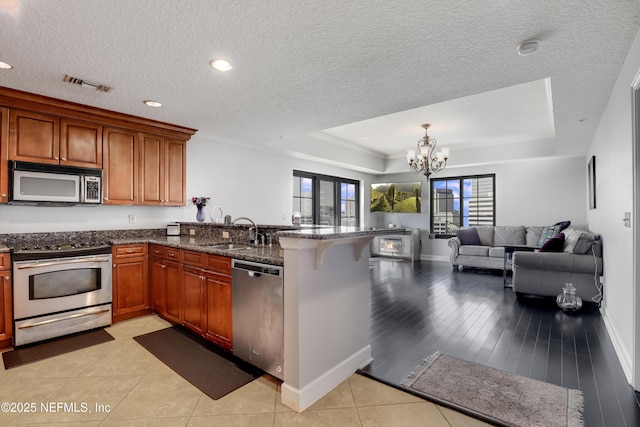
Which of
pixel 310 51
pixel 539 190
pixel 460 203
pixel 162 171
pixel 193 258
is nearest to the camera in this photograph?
pixel 310 51

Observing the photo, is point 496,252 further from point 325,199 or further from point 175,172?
point 175,172

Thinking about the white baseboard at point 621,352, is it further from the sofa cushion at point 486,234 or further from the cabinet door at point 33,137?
the cabinet door at point 33,137

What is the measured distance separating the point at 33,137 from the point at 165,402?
3019mm

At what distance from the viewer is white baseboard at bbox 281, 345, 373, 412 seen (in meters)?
1.97

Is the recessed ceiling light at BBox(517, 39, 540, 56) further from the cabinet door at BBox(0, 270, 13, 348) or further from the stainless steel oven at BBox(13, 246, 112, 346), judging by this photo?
the cabinet door at BBox(0, 270, 13, 348)

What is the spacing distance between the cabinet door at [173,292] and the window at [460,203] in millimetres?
6514

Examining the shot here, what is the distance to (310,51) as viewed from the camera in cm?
225

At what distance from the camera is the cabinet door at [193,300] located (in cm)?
286

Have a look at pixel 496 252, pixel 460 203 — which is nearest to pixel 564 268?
pixel 496 252

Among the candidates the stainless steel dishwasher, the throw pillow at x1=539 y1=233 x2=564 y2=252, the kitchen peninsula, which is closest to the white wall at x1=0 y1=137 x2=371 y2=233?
the kitchen peninsula

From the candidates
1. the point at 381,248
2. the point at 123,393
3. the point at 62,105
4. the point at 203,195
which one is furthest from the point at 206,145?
the point at 381,248

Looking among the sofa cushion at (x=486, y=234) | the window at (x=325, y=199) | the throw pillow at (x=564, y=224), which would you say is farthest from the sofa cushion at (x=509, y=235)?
the window at (x=325, y=199)

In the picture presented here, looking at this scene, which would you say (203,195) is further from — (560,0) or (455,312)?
(560,0)

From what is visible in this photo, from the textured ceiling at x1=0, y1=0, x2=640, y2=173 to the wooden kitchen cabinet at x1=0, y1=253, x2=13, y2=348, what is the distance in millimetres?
1641
